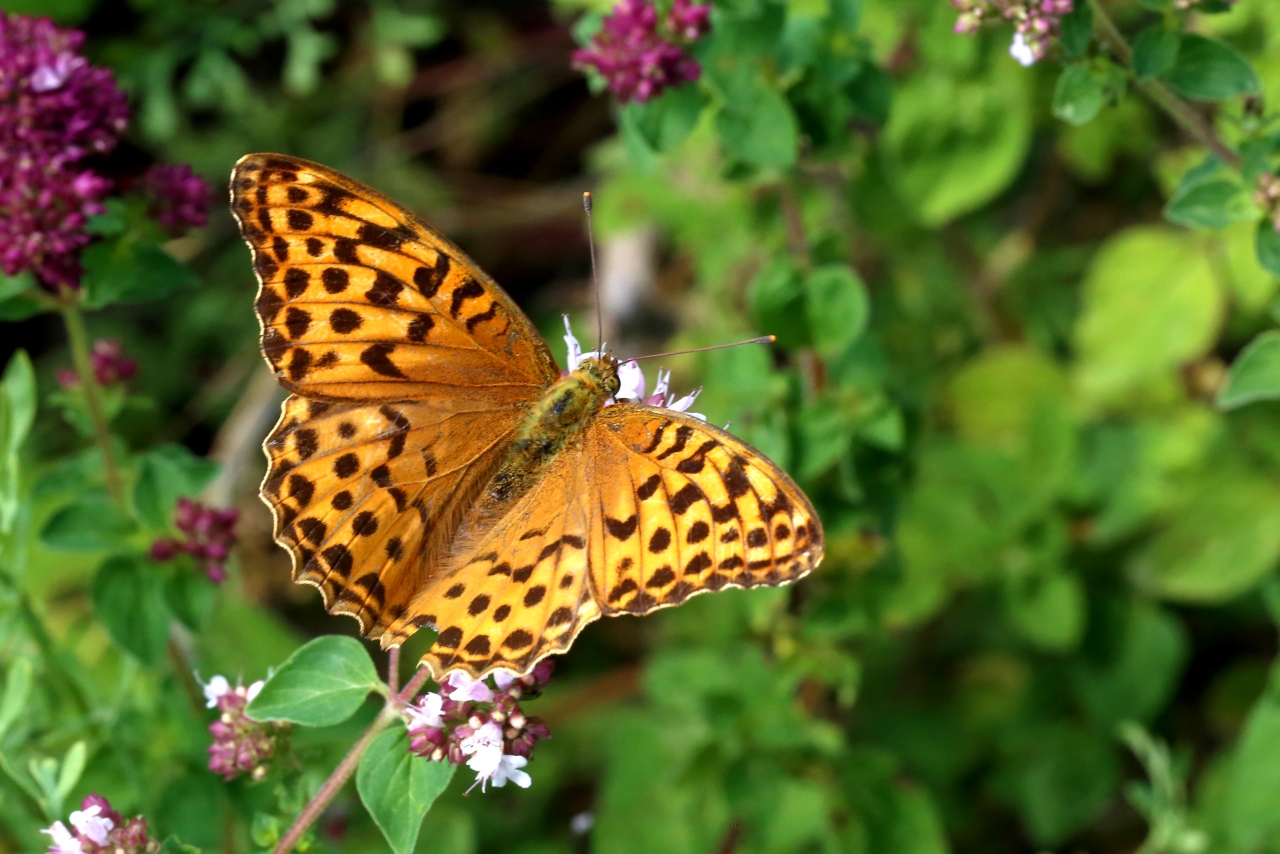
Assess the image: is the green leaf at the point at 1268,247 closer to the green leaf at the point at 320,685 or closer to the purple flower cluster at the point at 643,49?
the purple flower cluster at the point at 643,49

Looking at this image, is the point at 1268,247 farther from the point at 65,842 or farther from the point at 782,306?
the point at 65,842

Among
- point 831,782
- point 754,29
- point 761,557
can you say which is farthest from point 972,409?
point 761,557

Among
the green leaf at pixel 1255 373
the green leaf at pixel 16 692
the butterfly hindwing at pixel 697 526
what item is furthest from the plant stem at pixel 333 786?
the green leaf at pixel 1255 373

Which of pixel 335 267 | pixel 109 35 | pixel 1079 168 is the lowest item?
pixel 1079 168

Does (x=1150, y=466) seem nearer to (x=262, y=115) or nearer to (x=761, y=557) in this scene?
(x=761, y=557)

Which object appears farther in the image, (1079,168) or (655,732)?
(1079,168)

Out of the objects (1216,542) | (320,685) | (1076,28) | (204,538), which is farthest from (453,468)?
(1216,542)
